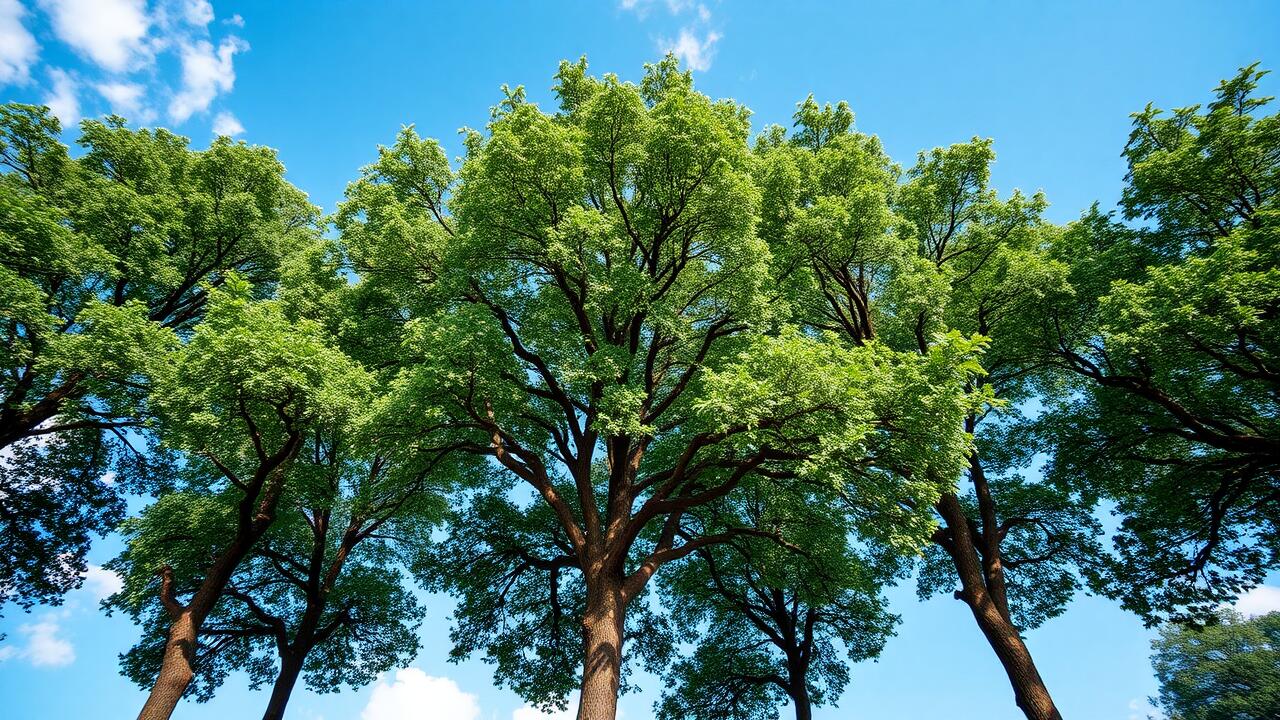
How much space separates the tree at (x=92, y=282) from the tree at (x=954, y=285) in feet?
50.9

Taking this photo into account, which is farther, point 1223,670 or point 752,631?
point 1223,670

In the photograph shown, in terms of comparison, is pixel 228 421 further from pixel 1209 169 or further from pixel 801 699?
pixel 1209 169

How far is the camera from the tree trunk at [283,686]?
14352mm

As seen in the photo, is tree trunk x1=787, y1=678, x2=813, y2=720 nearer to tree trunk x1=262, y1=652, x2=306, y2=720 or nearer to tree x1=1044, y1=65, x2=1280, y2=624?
tree x1=1044, y1=65, x2=1280, y2=624

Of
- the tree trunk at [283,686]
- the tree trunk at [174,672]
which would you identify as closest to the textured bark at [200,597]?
the tree trunk at [174,672]

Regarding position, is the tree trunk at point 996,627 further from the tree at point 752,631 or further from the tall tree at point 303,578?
the tall tree at point 303,578

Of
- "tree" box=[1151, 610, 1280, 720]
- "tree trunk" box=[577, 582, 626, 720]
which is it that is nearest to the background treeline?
"tree trunk" box=[577, 582, 626, 720]

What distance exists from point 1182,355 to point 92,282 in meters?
27.8

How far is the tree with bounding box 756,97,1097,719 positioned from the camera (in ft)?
44.6

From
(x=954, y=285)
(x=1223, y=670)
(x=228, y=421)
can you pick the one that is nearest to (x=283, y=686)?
(x=228, y=421)

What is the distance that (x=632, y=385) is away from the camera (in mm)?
11555

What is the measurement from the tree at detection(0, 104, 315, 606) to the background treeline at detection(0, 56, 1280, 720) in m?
0.10

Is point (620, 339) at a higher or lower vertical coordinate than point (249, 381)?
higher

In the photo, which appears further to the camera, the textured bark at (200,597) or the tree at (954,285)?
the tree at (954,285)
